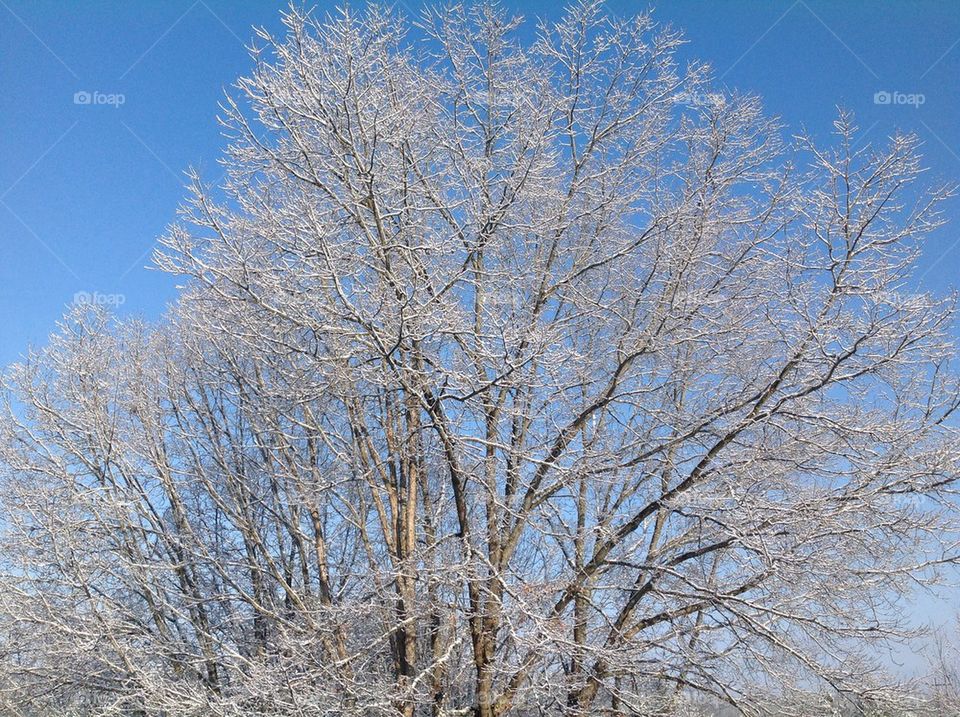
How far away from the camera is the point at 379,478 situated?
11.2 metres

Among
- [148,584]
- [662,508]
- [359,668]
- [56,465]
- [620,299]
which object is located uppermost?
[620,299]

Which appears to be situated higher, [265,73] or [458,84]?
[458,84]

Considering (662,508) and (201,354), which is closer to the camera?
(662,508)

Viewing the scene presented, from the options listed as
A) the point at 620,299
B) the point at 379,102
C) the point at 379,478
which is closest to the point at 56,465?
the point at 379,478

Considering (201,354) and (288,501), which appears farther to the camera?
(201,354)

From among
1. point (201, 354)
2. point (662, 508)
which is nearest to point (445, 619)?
point (662, 508)

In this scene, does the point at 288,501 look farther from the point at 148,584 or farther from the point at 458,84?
the point at 458,84

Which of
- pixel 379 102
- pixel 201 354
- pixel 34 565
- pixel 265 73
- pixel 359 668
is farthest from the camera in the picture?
pixel 201 354

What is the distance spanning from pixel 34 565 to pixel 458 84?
9.05 metres

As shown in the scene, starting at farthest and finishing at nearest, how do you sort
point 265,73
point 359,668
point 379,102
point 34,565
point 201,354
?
point 201,354
point 34,565
point 359,668
point 379,102
point 265,73

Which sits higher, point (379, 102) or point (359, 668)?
point (379, 102)

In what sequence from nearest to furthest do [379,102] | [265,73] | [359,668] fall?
1. [265,73]
2. [379,102]
3. [359,668]

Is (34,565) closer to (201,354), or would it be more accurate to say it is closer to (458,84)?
(201,354)

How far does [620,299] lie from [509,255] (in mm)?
1543
